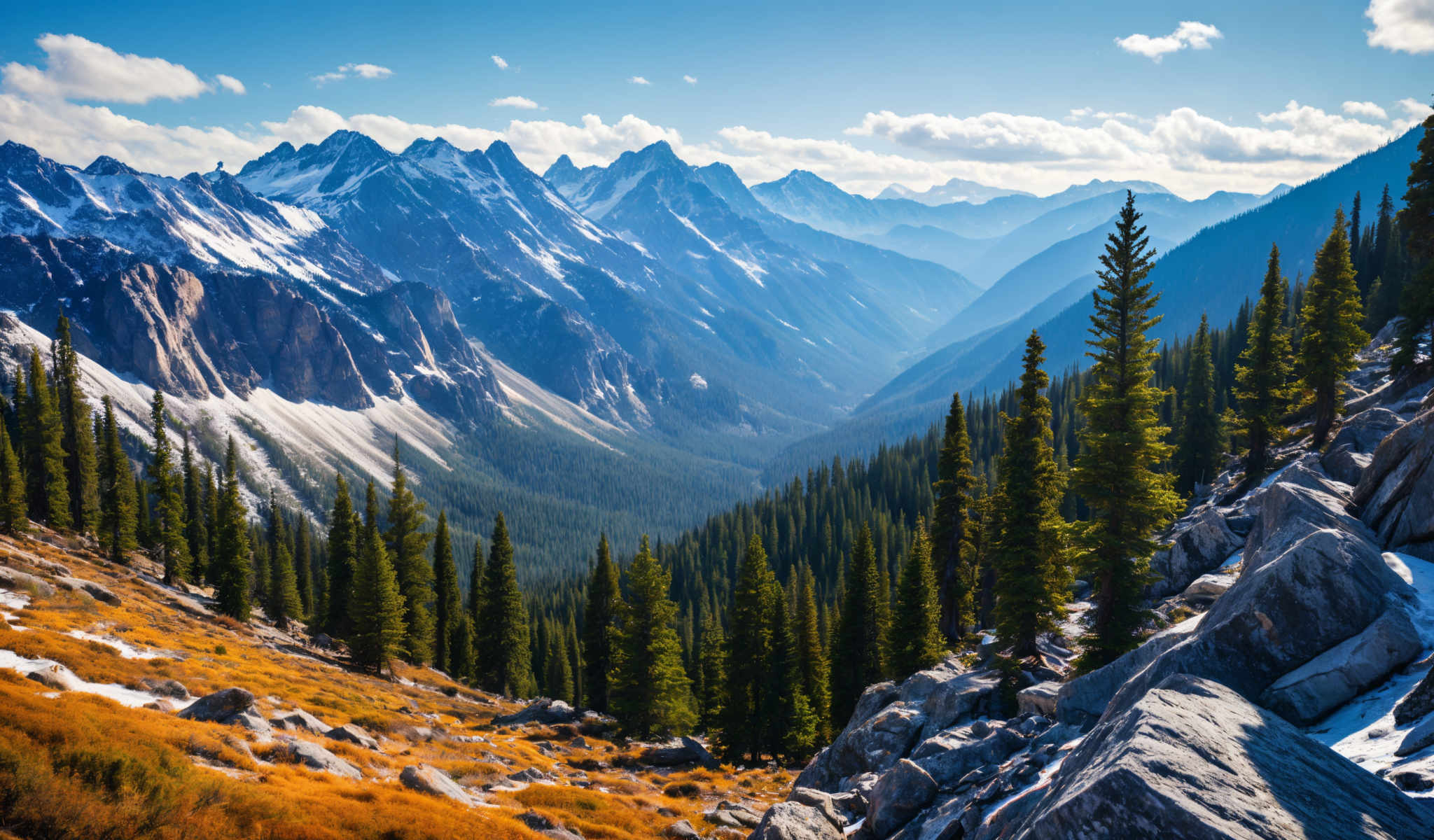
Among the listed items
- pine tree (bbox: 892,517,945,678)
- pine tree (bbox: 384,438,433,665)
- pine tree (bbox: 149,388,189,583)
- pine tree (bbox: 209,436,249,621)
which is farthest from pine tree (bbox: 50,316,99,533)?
pine tree (bbox: 892,517,945,678)

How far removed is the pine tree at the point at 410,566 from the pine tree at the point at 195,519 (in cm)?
3314

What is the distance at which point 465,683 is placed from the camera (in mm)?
71438

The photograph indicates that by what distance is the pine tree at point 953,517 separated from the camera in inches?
1630

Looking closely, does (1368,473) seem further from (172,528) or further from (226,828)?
(172,528)

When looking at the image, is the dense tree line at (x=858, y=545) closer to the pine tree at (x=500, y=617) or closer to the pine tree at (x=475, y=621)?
the pine tree at (x=500, y=617)

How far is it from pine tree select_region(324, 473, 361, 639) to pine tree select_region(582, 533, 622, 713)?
23962mm

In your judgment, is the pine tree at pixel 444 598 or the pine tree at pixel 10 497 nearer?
the pine tree at pixel 10 497

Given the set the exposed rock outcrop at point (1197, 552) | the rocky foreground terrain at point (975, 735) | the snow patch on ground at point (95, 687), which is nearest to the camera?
the rocky foreground terrain at point (975, 735)

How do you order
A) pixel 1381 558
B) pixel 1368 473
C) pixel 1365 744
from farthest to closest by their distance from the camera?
pixel 1368 473 < pixel 1381 558 < pixel 1365 744

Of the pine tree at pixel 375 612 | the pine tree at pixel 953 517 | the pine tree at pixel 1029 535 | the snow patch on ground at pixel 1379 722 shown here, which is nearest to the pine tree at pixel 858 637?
the pine tree at pixel 953 517

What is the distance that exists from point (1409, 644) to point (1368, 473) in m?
10.6

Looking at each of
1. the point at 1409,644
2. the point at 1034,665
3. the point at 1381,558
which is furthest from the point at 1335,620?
the point at 1034,665

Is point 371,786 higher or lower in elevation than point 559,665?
higher

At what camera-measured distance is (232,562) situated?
204 ft
